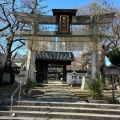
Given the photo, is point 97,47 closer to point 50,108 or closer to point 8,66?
point 50,108

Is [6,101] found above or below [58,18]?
below

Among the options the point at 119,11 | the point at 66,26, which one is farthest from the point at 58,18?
the point at 119,11

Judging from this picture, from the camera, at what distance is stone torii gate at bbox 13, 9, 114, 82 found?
13836 millimetres

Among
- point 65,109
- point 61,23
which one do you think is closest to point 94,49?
point 61,23

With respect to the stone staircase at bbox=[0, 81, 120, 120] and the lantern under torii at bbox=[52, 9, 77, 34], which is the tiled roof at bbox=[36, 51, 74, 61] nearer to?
the lantern under torii at bbox=[52, 9, 77, 34]

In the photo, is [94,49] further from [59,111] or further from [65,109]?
[59,111]

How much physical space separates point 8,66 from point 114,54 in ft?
44.9

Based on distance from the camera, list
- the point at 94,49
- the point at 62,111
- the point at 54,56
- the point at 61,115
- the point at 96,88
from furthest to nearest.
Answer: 1. the point at 54,56
2. the point at 94,49
3. the point at 96,88
4. the point at 62,111
5. the point at 61,115

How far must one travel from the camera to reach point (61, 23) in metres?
14.3

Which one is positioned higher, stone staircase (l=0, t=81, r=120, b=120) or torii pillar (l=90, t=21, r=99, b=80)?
torii pillar (l=90, t=21, r=99, b=80)

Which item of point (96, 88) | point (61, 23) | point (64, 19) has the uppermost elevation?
point (64, 19)

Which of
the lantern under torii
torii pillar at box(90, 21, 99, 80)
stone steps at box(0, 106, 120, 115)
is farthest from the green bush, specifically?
the lantern under torii

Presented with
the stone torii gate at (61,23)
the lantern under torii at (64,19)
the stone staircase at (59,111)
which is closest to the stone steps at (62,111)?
the stone staircase at (59,111)

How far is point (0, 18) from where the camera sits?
2223cm
